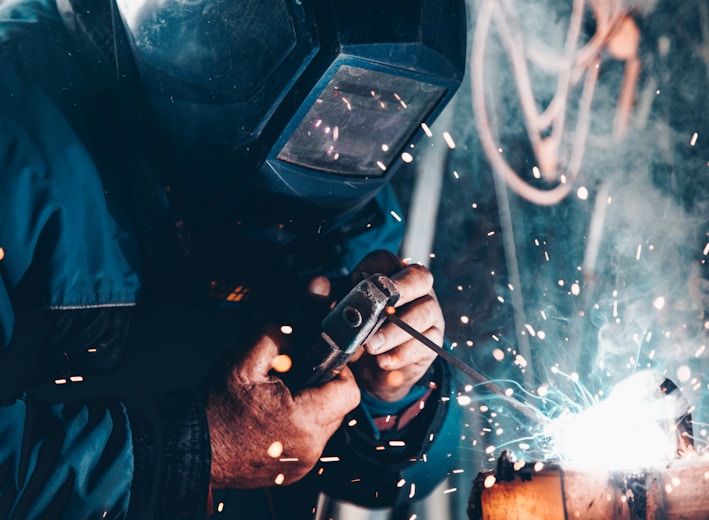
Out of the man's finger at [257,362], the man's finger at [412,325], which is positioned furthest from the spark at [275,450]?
the man's finger at [412,325]

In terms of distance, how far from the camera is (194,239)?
1525 mm

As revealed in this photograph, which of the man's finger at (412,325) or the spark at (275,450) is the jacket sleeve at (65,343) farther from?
the man's finger at (412,325)

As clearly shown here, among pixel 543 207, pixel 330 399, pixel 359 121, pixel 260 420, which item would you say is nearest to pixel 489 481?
pixel 330 399

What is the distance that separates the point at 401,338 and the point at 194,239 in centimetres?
61

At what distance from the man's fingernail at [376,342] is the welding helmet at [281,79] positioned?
1.40 ft

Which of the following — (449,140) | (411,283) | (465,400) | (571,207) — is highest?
(449,140)

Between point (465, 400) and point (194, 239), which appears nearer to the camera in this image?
point (194, 239)

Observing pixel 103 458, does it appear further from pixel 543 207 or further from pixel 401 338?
pixel 543 207

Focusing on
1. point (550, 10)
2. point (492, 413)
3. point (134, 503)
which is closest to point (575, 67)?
point (550, 10)

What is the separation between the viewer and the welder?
3.73ft

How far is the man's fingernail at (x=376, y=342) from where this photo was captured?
1.47 m

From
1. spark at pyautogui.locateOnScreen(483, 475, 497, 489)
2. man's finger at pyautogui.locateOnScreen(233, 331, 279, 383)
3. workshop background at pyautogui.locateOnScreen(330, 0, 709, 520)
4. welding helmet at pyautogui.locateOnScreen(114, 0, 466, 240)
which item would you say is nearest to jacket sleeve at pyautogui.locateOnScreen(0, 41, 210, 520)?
man's finger at pyautogui.locateOnScreen(233, 331, 279, 383)

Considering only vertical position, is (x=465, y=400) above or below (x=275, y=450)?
above

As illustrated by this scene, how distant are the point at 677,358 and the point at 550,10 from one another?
1.86m
